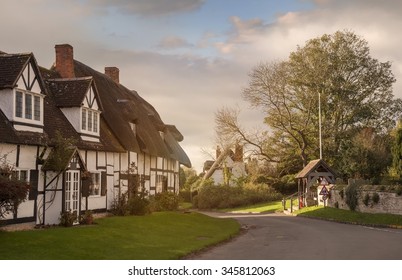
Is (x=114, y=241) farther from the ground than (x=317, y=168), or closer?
closer

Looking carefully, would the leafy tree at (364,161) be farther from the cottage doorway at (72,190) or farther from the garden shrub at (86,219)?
the cottage doorway at (72,190)

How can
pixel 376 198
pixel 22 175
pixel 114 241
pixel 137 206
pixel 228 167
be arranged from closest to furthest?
pixel 114 241
pixel 22 175
pixel 137 206
pixel 376 198
pixel 228 167

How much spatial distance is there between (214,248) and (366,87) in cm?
4409

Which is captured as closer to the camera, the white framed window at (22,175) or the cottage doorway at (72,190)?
the white framed window at (22,175)

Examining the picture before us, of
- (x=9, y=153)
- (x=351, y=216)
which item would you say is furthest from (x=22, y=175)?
(x=351, y=216)

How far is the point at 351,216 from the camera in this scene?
34.7 m

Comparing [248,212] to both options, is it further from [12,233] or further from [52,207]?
[12,233]

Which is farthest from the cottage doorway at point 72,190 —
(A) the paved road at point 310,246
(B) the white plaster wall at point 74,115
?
(A) the paved road at point 310,246

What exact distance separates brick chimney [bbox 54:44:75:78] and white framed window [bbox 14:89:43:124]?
25.6 feet

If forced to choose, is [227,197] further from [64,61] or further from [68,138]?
[68,138]

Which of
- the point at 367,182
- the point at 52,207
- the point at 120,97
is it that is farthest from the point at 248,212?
the point at 52,207

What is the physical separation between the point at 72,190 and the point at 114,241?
5.84 m

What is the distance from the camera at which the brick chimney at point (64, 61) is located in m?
30.3

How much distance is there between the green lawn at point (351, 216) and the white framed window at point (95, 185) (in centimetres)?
1542
